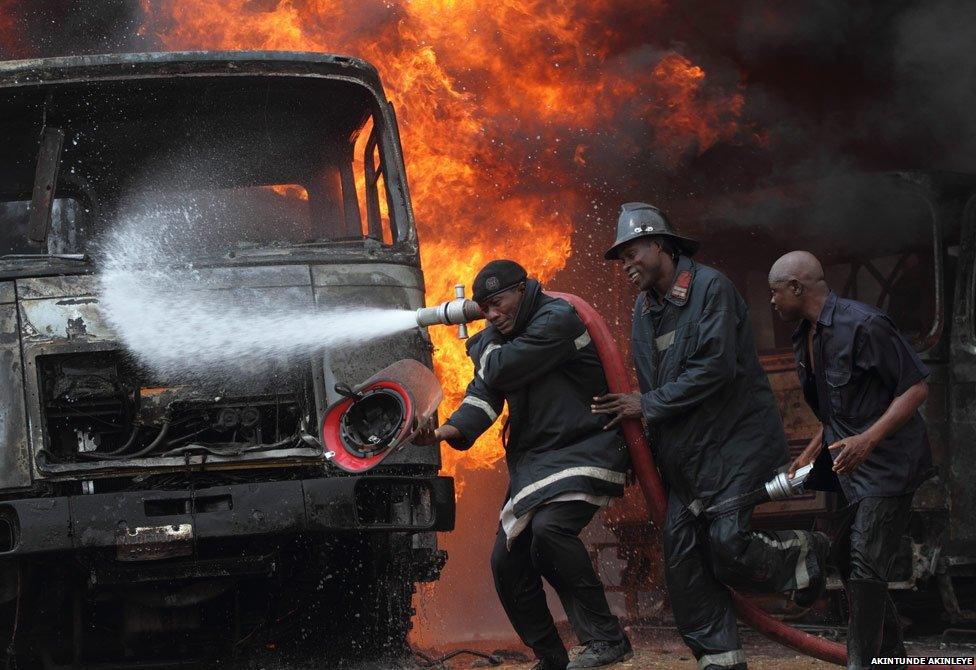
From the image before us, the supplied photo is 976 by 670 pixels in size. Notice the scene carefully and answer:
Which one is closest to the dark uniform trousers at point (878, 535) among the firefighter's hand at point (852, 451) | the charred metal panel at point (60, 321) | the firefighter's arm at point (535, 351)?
the firefighter's hand at point (852, 451)

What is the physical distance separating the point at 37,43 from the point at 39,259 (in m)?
8.45

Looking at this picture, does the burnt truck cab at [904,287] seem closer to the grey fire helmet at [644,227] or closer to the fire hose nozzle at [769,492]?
the fire hose nozzle at [769,492]

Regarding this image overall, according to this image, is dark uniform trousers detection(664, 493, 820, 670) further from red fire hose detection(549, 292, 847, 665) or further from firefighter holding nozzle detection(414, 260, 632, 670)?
firefighter holding nozzle detection(414, 260, 632, 670)

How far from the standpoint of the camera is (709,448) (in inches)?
197

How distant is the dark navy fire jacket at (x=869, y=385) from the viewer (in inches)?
186

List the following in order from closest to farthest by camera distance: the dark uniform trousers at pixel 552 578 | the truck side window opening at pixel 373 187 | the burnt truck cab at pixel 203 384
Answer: the dark uniform trousers at pixel 552 578 → the burnt truck cab at pixel 203 384 → the truck side window opening at pixel 373 187

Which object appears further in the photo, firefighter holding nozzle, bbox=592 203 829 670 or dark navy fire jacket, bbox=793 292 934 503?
firefighter holding nozzle, bbox=592 203 829 670

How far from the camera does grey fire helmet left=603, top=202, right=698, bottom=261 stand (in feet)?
17.1

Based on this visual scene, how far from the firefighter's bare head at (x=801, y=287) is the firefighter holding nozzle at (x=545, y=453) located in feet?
2.88

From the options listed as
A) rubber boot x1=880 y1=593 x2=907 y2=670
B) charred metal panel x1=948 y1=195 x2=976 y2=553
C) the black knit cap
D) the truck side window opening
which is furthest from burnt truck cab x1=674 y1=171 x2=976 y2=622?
the truck side window opening

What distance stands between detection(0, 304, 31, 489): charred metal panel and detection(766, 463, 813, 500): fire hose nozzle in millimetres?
3415

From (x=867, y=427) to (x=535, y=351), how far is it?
4.45 feet

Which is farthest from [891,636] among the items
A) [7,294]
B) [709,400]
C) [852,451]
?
[7,294]

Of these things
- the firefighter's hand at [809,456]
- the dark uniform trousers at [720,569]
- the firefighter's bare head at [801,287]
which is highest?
the firefighter's bare head at [801,287]
